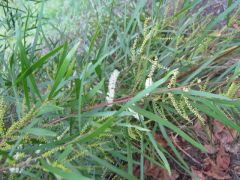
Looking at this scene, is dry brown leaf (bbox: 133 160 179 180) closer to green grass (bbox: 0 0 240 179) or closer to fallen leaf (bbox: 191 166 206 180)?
fallen leaf (bbox: 191 166 206 180)

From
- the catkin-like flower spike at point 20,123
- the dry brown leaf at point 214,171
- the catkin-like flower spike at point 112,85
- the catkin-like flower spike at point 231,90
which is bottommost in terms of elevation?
the dry brown leaf at point 214,171

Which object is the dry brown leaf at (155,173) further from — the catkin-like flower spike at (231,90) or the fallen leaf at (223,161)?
the catkin-like flower spike at (231,90)

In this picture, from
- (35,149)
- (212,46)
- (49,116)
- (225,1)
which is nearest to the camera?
(35,149)

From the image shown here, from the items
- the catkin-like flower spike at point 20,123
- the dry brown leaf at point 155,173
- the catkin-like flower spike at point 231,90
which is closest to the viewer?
the catkin-like flower spike at point 20,123

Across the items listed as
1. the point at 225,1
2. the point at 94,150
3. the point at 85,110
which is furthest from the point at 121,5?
the point at 85,110

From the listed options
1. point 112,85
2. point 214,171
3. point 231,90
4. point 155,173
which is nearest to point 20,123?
point 112,85

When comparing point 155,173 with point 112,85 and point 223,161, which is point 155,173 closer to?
point 223,161

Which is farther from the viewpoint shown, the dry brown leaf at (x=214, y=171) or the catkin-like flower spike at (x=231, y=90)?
the dry brown leaf at (x=214, y=171)

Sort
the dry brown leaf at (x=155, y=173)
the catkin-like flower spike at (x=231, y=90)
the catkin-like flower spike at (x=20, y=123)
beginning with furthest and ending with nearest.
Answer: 1. the dry brown leaf at (x=155, y=173)
2. the catkin-like flower spike at (x=231, y=90)
3. the catkin-like flower spike at (x=20, y=123)

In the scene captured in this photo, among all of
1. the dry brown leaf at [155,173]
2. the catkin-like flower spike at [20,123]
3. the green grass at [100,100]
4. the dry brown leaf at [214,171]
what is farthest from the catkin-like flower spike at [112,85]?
the dry brown leaf at [214,171]

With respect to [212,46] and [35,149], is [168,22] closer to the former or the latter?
[212,46]

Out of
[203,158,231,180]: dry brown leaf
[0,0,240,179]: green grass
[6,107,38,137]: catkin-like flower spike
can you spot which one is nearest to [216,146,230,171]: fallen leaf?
[203,158,231,180]: dry brown leaf
